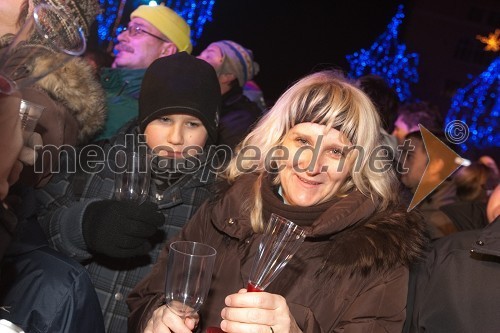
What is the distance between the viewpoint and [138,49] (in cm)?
452

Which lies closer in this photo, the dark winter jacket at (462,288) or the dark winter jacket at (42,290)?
the dark winter jacket at (42,290)

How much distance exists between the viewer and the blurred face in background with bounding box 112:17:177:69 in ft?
14.8

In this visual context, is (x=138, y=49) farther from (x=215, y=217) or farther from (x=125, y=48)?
(x=215, y=217)

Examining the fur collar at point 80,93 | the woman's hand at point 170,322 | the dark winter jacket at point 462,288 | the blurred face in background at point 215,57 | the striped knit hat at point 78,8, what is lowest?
the woman's hand at point 170,322

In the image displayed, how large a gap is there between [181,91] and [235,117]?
1665 millimetres

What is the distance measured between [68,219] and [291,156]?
112 cm

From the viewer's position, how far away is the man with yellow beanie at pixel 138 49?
424 cm

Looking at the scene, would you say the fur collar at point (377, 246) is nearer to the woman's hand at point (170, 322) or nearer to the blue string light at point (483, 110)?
the woman's hand at point (170, 322)

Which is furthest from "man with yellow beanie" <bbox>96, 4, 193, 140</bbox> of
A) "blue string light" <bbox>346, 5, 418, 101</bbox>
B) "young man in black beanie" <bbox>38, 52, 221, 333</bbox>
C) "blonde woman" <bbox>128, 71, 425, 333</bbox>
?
"blue string light" <bbox>346, 5, 418, 101</bbox>

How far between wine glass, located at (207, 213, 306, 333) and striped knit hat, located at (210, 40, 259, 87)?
11.9ft

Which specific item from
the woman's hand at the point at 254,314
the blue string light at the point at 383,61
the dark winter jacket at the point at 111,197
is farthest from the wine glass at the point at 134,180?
the blue string light at the point at 383,61

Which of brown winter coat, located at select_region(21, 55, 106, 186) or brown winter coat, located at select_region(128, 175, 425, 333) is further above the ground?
brown winter coat, located at select_region(21, 55, 106, 186)

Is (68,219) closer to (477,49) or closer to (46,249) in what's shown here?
(46,249)

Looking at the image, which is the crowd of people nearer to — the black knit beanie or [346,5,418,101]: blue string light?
the black knit beanie
